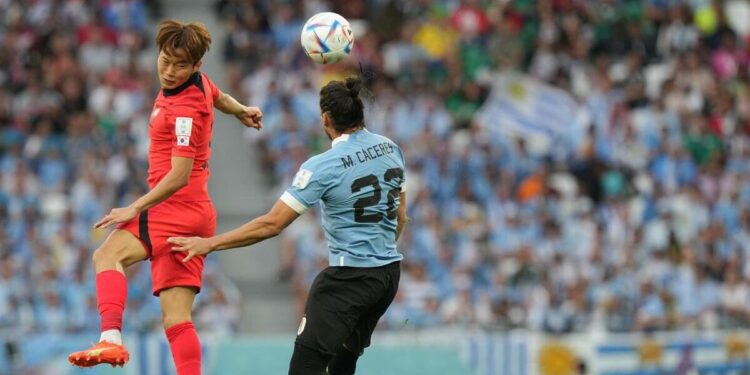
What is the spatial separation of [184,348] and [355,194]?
143 centimetres

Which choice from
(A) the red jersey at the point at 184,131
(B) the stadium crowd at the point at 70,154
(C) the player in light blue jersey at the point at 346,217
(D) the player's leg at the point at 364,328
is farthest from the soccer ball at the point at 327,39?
(B) the stadium crowd at the point at 70,154

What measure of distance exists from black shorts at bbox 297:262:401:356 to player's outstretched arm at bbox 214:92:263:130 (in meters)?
1.33

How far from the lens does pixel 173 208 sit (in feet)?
29.1

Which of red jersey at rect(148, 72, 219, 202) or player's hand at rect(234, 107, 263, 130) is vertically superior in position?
player's hand at rect(234, 107, 263, 130)

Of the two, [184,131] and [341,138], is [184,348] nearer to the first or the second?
[184,131]

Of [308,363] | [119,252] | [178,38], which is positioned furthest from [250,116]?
[308,363]

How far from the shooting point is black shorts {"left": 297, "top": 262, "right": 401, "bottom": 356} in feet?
28.6

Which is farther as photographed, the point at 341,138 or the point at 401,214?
the point at 401,214

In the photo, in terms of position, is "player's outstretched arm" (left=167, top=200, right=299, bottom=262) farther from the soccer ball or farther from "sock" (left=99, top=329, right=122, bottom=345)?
the soccer ball

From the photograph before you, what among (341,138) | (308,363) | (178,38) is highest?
(178,38)

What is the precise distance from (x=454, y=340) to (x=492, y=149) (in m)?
4.01

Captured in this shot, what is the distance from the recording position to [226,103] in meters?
9.40

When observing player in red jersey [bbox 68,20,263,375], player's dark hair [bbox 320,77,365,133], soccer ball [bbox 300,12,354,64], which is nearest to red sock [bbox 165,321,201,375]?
player in red jersey [bbox 68,20,263,375]

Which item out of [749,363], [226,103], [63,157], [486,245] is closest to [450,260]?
[486,245]
